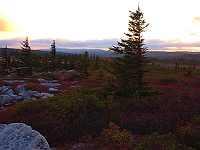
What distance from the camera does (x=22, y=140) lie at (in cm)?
558

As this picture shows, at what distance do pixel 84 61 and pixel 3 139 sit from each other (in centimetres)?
2810

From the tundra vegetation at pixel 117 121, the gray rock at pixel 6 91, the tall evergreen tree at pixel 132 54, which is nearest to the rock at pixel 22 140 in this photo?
the tundra vegetation at pixel 117 121

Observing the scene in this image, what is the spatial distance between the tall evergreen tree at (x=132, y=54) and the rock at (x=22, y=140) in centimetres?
948

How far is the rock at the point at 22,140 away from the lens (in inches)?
211

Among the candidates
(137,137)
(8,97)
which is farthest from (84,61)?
(137,137)

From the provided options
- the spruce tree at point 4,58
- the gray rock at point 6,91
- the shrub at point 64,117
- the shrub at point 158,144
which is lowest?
the gray rock at point 6,91

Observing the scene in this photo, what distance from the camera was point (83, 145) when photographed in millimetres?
6633

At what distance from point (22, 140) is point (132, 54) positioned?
1055cm

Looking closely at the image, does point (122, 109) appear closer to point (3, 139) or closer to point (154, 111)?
point (154, 111)

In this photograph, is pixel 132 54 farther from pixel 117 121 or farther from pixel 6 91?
pixel 6 91

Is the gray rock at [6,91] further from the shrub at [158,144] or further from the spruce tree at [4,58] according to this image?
the spruce tree at [4,58]

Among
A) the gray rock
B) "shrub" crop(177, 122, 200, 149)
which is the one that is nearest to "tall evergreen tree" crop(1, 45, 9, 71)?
the gray rock

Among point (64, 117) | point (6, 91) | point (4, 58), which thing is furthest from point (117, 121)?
point (4, 58)

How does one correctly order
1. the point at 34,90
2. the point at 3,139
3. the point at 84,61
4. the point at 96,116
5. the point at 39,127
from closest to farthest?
1. the point at 3,139
2. the point at 39,127
3. the point at 96,116
4. the point at 34,90
5. the point at 84,61
